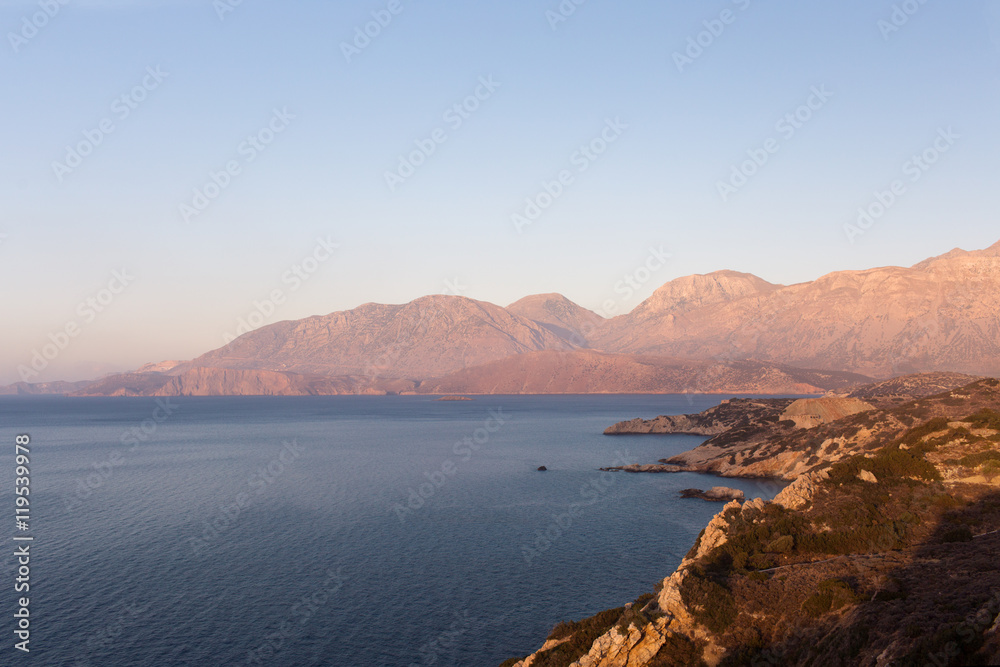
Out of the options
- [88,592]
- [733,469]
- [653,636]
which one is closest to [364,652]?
[653,636]

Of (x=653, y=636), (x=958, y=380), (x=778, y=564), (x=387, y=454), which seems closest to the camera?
(x=653, y=636)

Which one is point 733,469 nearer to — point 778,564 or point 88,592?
point 778,564

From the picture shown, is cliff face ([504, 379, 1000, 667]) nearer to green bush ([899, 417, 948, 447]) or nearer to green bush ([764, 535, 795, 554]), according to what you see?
green bush ([764, 535, 795, 554])

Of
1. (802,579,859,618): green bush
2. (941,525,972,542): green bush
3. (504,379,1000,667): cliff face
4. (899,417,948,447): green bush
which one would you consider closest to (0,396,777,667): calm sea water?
(504,379,1000,667): cliff face

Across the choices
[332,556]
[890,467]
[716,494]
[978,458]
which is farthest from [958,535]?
[716,494]

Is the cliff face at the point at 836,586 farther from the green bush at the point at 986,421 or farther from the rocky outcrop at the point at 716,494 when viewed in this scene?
the rocky outcrop at the point at 716,494

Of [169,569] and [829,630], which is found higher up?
[829,630]
